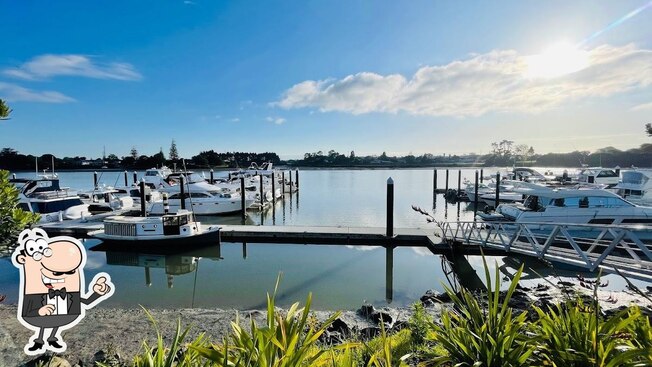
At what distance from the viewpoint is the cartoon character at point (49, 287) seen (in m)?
→ 3.01

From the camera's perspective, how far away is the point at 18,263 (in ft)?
9.75

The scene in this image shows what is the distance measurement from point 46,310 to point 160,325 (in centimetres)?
340

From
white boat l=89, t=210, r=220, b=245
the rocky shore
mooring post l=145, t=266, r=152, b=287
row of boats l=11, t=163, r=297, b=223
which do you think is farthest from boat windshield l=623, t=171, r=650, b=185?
mooring post l=145, t=266, r=152, b=287

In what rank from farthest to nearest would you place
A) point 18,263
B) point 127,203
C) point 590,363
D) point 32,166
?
point 32,166, point 127,203, point 18,263, point 590,363

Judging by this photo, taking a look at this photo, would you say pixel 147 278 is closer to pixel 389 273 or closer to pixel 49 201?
pixel 389 273

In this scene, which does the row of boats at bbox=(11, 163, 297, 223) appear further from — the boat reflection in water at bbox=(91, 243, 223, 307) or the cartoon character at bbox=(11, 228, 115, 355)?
the cartoon character at bbox=(11, 228, 115, 355)

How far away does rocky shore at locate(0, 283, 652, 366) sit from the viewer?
4.67 metres

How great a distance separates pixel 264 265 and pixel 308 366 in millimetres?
10164

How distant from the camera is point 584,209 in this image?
44.9ft

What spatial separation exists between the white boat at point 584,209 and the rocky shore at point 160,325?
722 centimetres

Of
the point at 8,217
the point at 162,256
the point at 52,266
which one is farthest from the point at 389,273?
the point at 8,217

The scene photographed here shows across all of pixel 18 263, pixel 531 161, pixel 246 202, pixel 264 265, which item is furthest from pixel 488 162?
pixel 18 263

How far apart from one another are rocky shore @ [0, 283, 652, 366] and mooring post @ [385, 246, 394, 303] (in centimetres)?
214

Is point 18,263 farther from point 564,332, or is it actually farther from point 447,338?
point 564,332
